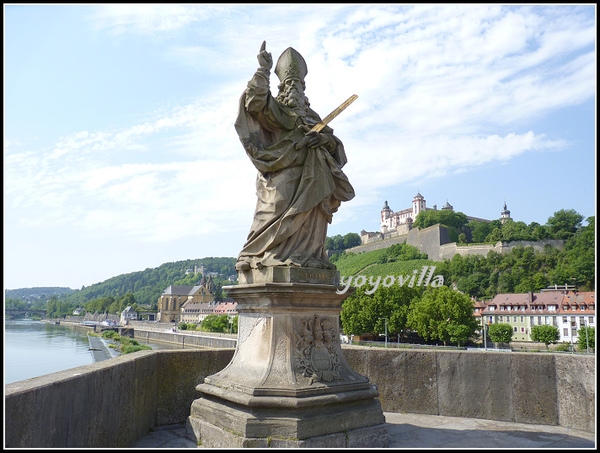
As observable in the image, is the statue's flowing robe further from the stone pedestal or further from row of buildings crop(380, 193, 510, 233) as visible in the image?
row of buildings crop(380, 193, 510, 233)

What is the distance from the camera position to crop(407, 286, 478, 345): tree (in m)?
51.7

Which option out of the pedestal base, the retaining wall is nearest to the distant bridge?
the retaining wall

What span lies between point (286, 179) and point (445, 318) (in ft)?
169

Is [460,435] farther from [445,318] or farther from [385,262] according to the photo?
[385,262]

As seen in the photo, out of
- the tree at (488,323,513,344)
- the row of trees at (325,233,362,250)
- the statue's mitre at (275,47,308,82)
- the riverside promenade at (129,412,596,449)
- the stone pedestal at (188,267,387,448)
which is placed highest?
the row of trees at (325,233,362,250)

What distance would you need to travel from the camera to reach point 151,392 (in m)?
5.52

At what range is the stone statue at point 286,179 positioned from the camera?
194 inches

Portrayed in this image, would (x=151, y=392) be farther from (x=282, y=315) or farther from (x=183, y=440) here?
(x=282, y=315)

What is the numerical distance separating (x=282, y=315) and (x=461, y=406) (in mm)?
2848

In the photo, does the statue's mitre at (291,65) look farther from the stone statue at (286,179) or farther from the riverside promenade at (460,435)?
the riverside promenade at (460,435)

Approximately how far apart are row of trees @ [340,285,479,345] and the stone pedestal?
50.1 meters

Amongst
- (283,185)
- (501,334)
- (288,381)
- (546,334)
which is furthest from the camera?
(501,334)

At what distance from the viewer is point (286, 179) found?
5066 millimetres

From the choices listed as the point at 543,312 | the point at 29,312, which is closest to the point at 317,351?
the point at 543,312
